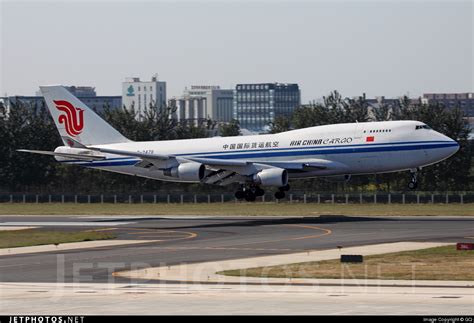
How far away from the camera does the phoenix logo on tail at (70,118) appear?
85.2 metres

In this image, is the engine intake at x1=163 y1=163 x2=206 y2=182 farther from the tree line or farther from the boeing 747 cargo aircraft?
the tree line

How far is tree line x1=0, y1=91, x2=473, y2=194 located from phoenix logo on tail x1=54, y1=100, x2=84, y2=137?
1098 inches

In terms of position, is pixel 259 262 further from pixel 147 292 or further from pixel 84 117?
pixel 84 117

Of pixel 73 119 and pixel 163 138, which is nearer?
pixel 73 119

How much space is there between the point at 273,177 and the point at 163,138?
5921 centimetres

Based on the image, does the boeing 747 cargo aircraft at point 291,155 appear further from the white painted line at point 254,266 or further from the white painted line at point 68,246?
the white painted line at point 254,266

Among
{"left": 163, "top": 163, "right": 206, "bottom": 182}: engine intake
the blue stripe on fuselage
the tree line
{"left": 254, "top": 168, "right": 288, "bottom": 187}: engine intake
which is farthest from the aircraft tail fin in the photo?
the tree line

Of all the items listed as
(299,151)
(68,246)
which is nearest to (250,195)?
(299,151)

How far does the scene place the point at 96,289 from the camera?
32.0m

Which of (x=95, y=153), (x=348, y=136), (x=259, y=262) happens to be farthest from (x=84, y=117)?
(x=259, y=262)

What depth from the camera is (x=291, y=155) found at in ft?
249

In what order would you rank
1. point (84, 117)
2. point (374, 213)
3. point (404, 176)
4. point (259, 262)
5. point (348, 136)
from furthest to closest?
point (404, 176), point (84, 117), point (374, 213), point (348, 136), point (259, 262)

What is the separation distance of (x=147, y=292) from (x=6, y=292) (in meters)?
4.29

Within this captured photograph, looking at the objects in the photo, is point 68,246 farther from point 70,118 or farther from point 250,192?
point 70,118
